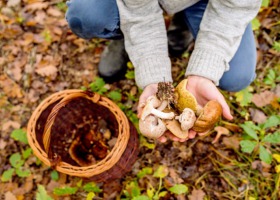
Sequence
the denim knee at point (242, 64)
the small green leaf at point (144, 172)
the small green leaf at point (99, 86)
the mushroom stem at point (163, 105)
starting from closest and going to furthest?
the mushroom stem at point (163, 105), the denim knee at point (242, 64), the small green leaf at point (144, 172), the small green leaf at point (99, 86)

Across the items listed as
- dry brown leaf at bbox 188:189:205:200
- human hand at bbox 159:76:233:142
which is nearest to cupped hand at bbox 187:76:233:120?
human hand at bbox 159:76:233:142

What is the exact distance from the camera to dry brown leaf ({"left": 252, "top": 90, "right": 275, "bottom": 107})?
2919mm

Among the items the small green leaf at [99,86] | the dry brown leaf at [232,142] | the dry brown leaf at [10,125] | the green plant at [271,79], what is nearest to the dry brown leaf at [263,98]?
the green plant at [271,79]

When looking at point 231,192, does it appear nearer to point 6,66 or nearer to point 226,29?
point 226,29

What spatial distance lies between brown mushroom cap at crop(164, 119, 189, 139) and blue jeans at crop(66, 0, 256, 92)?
71 centimetres

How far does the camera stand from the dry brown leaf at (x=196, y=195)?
2.63 m

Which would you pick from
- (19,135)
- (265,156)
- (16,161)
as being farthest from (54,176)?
(265,156)

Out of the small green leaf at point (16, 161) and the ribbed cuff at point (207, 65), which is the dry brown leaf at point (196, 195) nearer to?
the ribbed cuff at point (207, 65)

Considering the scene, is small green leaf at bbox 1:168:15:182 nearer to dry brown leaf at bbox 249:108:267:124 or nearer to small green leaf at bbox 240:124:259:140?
small green leaf at bbox 240:124:259:140

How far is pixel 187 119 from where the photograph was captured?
1.95 m

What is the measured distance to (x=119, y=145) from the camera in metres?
2.40

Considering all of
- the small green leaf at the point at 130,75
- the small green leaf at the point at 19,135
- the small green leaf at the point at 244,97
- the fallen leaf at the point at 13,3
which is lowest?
the small green leaf at the point at 19,135

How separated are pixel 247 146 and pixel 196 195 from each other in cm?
54

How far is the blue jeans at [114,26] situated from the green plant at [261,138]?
0.35 metres
